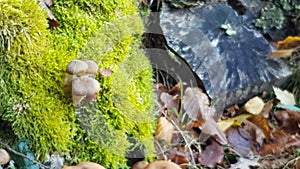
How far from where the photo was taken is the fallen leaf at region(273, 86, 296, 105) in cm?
299

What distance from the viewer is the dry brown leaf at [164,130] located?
7.78 feet

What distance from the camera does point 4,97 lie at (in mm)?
1887

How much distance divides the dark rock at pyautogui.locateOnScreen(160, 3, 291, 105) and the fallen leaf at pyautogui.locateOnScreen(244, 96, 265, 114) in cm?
7

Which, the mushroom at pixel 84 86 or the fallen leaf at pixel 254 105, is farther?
the fallen leaf at pixel 254 105

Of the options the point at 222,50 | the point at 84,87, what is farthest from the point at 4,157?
the point at 222,50

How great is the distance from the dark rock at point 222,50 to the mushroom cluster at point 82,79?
3.50ft

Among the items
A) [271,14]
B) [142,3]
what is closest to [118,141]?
[142,3]

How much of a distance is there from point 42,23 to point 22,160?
23.6 inches

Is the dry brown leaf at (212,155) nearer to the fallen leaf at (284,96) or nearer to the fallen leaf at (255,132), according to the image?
the fallen leaf at (255,132)

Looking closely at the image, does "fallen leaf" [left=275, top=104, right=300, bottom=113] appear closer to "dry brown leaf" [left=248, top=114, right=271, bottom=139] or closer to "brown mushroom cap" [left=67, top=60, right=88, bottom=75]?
"dry brown leaf" [left=248, top=114, right=271, bottom=139]

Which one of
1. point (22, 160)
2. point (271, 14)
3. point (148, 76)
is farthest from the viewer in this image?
point (271, 14)

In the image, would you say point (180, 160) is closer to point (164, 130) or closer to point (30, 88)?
point (164, 130)

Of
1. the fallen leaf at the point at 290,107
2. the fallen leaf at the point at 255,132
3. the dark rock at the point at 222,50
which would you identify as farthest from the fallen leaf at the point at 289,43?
the fallen leaf at the point at 255,132

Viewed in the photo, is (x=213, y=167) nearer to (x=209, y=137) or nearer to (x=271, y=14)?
(x=209, y=137)
